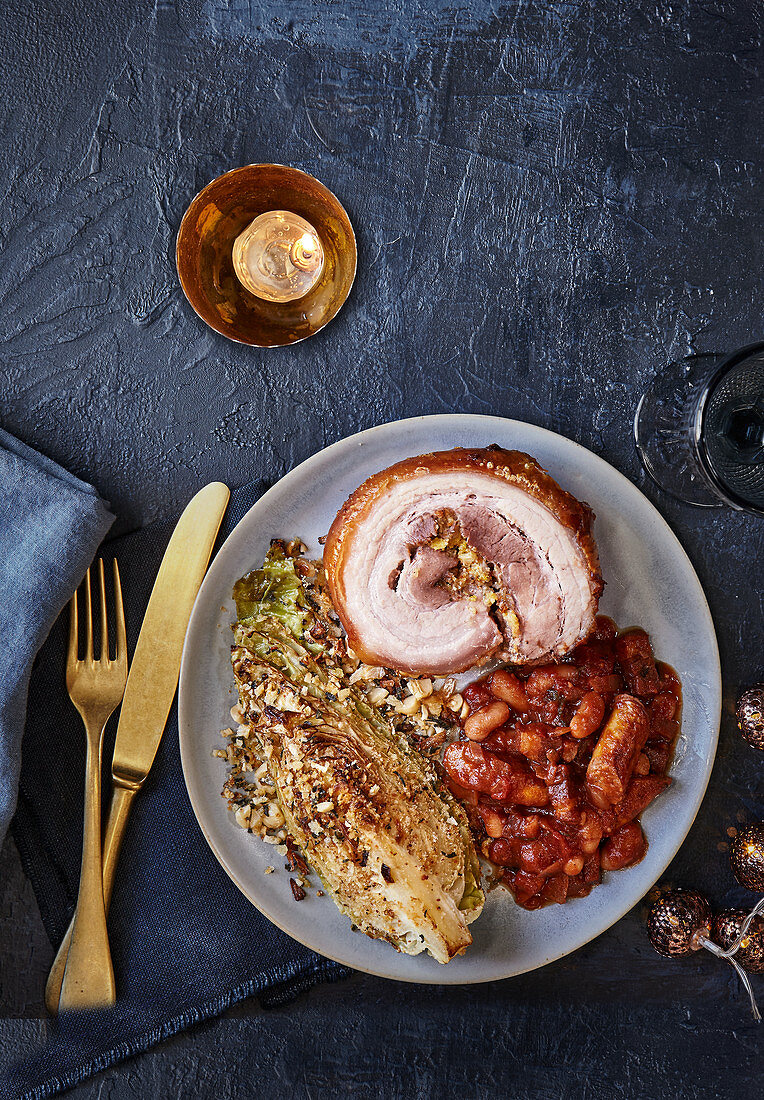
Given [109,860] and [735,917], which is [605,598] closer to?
[735,917]

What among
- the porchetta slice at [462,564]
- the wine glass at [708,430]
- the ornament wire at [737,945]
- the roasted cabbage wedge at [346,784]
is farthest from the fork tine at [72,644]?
the ornament wire at [737,945]

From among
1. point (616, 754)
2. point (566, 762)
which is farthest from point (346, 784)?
point (616, 754)

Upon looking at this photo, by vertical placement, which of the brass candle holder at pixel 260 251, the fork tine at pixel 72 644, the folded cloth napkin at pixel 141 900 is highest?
the brass candle holder at pixel 260 251

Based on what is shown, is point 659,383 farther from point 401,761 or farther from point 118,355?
point 118,355

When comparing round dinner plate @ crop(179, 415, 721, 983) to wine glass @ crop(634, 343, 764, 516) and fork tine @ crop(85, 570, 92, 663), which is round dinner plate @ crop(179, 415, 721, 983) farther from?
fork tine @ crop(85, 570, 92, 663)

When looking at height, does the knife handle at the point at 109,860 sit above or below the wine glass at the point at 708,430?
below

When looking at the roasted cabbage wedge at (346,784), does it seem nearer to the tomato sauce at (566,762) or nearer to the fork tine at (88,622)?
the tomato sauce at (566,762)
